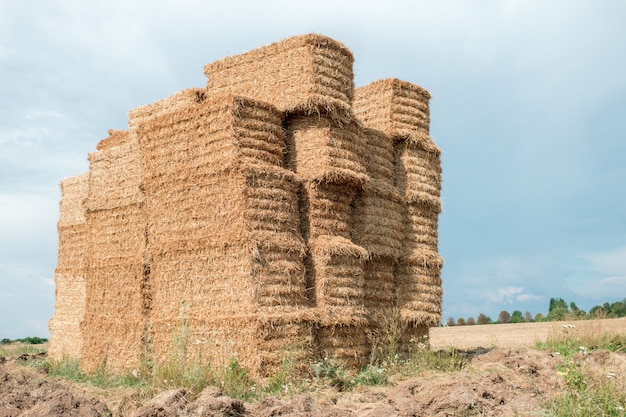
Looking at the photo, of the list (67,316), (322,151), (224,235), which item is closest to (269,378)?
(224,235)

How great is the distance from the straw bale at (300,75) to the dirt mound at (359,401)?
4.14m

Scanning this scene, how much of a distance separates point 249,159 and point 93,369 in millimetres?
4790

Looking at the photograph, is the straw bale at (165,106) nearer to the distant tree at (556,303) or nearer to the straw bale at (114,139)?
the straw bale at (114,139)

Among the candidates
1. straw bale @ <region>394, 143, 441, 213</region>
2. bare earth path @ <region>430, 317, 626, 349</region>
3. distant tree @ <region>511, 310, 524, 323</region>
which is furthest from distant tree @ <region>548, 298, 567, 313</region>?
straw bale @ <region>394, 143, 441, 213</region>

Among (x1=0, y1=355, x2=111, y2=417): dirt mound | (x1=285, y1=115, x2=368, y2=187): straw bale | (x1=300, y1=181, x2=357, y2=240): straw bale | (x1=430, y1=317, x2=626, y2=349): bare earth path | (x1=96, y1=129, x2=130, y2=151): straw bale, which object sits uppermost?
(x1=96, y1=129, x2=130, y2=151): straw bale

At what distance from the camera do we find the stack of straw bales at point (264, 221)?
349 inches

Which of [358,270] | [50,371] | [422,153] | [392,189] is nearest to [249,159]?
[358,270]

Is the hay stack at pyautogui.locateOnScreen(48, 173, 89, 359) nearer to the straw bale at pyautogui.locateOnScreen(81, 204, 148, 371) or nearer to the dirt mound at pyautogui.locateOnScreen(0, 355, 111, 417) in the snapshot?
the straw bale at pyautogui.locateOnScreen(81, 204, 148, 371)

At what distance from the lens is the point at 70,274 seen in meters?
13.3

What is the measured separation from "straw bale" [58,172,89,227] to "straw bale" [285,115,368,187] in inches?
211

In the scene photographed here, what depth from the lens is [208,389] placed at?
699 centimetres

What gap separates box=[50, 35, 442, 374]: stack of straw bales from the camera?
8859mm

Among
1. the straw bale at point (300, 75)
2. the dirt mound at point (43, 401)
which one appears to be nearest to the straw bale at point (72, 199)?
the straw bale at point (300, 75)

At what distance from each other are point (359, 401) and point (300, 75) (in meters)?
4.91
